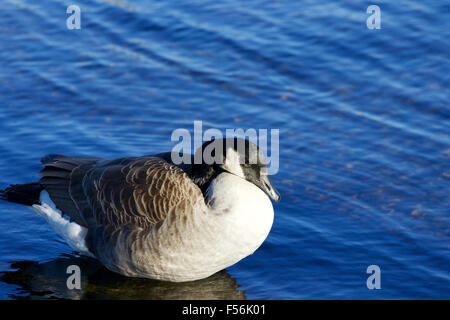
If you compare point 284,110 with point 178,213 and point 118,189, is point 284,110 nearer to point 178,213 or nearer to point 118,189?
point 118,189

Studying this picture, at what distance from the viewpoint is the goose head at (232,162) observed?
7852 mm

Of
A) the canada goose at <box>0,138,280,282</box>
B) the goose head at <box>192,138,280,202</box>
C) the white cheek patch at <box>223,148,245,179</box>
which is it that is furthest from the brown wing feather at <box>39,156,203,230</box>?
the white cheek patch at <box>223,148,245,179</box>

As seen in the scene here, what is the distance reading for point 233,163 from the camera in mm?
7898

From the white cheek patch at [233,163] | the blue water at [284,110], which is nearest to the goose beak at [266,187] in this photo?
the white cheek patch at [233,163]

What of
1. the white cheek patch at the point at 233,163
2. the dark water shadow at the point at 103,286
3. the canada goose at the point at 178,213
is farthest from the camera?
the dark water shadow at the point at 103,286

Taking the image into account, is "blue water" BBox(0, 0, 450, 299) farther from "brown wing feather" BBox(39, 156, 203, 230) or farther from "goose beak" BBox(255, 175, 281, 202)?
"goose beak" BBox(255, 175, 281, 202)

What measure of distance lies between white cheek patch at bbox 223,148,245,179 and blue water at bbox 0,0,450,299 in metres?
1.32

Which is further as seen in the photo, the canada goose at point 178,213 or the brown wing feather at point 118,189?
the brown wing feather at point 118,189

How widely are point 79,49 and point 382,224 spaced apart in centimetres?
735

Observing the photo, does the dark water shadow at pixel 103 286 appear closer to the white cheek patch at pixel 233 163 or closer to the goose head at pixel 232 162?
the goose head at pixel 232 162

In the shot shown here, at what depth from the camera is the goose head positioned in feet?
25.8

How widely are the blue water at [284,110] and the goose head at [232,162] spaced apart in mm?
1233

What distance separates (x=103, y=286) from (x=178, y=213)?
4.43ft
